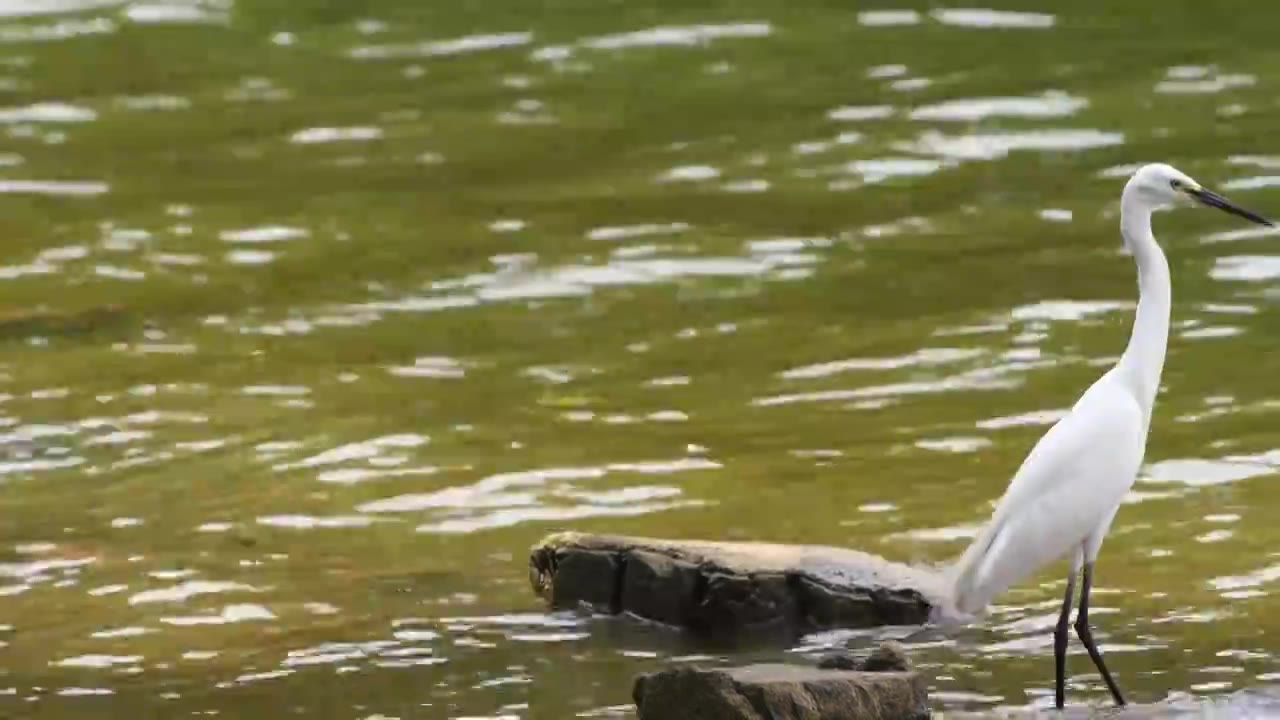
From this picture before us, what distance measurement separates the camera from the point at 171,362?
474 inches

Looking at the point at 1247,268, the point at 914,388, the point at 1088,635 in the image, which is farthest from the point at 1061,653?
the point at 1247,268

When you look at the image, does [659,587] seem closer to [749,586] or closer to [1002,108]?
[749,586]

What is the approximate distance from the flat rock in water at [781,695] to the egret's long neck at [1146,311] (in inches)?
64.3

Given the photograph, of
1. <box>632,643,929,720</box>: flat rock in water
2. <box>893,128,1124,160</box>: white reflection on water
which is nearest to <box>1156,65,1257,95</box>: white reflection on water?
<box>893,128,1124,160</box>: white reflection on water

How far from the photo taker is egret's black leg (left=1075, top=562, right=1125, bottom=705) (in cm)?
696

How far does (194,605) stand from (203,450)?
2071 millimetres

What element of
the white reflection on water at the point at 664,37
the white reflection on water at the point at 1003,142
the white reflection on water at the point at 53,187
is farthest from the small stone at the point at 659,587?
the white reflection on water at the point at 664,37

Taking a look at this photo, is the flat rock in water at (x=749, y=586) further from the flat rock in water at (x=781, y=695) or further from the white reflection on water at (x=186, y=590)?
the flat rock in water at (x=781, y=695)

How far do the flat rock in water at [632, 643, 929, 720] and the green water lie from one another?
97 cm

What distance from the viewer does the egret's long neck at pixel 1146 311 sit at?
24.8ft

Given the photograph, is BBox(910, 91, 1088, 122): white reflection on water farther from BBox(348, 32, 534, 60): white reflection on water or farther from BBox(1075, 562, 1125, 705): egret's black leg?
BBox(1075, 562, 1125, 705): egret's black leg

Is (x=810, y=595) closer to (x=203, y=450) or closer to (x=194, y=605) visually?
(x=194, y=605)

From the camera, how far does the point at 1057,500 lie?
7359 mm

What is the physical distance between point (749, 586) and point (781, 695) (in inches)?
71.7
